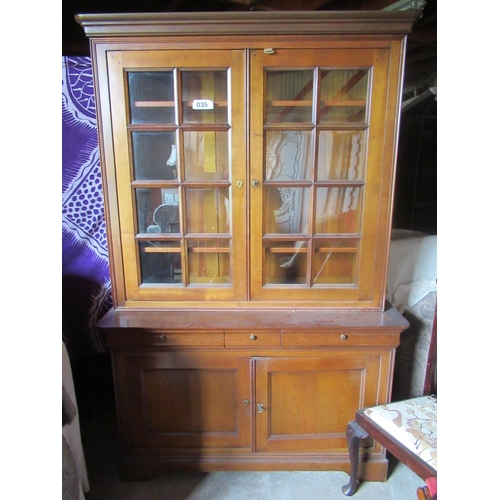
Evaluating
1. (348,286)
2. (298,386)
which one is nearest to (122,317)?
(298,386)

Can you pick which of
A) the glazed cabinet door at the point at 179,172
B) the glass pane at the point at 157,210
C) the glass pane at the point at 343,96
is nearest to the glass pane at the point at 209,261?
the glazed cabinet door at the point at 179,172

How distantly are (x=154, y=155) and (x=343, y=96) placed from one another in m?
0.75

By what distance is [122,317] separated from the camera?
1.30 m

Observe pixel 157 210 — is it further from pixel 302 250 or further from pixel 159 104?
pixel 302 250

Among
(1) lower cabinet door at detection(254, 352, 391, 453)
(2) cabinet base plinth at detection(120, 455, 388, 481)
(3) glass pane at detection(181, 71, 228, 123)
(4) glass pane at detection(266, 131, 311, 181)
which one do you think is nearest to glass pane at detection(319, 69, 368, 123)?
(4) glass pane at detection(266, 131, 311, 181)

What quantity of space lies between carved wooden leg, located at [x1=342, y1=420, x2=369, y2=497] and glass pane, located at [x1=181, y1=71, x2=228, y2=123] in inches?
50.1

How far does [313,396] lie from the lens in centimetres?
133

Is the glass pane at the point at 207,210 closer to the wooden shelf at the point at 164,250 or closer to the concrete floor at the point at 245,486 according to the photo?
the wooden shelf at the point at 164,250

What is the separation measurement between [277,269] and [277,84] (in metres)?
0.71

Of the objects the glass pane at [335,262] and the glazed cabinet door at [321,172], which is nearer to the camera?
the glazed cabinet door at [321,172]

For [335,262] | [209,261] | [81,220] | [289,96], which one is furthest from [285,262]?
[81,220]

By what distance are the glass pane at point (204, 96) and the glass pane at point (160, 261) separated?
50 cm

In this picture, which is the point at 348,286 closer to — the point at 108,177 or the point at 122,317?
the point at 122,317

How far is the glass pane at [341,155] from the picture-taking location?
1232mm
